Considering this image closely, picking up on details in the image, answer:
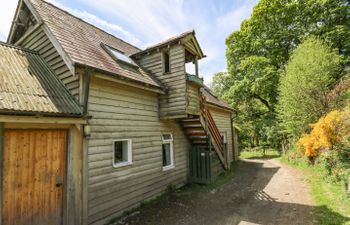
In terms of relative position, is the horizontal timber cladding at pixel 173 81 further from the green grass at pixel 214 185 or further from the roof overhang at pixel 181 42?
the green grass at pixel 214 185

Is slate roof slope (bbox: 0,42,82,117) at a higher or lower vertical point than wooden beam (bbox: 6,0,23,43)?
lower

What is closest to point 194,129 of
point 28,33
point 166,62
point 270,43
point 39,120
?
point 166,62

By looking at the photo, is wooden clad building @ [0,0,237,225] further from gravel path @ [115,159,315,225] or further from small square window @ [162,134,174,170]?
gravel path @ [115,159,315,225]

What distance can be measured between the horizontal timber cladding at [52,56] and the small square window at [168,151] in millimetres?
4443

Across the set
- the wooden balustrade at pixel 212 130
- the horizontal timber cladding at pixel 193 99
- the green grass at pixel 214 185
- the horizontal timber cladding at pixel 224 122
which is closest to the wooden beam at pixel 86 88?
the horizontal timber cladding at pixel 193 99

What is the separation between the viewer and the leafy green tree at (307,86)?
43.1 ft

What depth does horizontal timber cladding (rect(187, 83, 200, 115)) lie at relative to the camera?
27.9 ft

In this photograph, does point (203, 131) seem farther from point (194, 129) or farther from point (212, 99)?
point (212, 99)

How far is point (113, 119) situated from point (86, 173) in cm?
181

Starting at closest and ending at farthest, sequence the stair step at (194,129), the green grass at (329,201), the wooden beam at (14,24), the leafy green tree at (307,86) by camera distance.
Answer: the green grass at (329,201)
the wooden beam at (14,24)
the stair step at (194,129)
the leafy green tree at (307,86)

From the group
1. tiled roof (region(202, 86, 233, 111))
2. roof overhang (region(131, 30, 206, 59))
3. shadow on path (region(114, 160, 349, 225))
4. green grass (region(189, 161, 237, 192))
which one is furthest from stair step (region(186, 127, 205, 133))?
tiled roof (region(202, 86, 233, 111))

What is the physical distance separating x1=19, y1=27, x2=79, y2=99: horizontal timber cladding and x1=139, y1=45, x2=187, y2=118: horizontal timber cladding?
3621 mm

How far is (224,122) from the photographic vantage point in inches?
657

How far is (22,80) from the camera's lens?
5.57 m
